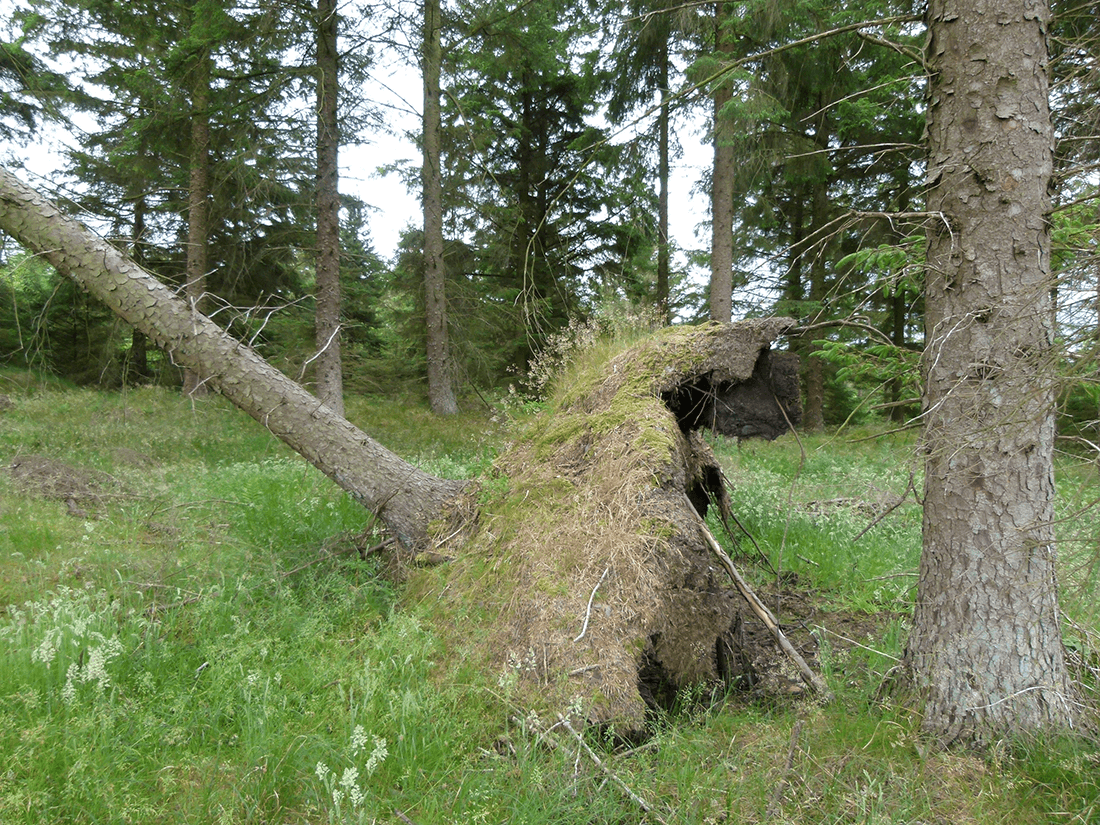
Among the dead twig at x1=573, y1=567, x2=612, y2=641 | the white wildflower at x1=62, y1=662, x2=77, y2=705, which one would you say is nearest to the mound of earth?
the dead twig at x1=573, y1=567, x2=612, y2=641

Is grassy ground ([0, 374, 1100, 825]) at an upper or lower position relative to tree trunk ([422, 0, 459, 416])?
lower

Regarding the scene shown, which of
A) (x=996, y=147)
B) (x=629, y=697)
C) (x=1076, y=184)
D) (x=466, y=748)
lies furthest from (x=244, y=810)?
(x=1076, y=184)

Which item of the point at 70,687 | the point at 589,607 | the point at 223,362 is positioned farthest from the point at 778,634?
the point at 223,362

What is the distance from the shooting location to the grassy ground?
2.25 m

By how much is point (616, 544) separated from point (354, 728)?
157 centimetres

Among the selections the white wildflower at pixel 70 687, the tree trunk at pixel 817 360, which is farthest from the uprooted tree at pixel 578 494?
the tree trunk at pixel 817 360

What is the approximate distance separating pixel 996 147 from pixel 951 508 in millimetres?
1669

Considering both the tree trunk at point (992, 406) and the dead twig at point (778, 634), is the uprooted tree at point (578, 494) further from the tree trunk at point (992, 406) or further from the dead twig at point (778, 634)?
the tree trunk at point (992, 406)

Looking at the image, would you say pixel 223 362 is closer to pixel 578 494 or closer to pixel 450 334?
pixel 578 494

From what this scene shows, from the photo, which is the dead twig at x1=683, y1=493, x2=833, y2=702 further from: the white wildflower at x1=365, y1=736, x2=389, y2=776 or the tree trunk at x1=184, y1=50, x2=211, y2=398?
the tree trunk at x1=184, y1=50, x2=211, y2=398

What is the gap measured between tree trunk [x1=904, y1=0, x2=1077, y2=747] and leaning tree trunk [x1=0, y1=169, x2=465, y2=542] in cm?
329

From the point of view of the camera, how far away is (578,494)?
3.87 metres

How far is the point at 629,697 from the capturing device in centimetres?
279

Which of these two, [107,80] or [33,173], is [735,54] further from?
[107,80]
